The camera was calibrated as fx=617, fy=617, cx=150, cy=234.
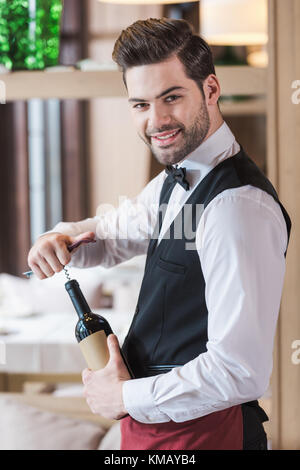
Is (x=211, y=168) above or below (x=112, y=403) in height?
above

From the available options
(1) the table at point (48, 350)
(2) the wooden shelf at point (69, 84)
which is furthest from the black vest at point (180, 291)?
(1) the table at point (48, 350)

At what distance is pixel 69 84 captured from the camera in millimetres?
1309

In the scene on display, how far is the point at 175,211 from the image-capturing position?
1001mm

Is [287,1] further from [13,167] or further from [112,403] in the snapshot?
[13,167]

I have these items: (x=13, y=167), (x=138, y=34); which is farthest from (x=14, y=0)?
(x=13, y=167)

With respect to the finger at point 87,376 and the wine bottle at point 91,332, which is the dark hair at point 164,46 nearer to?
the wine bottle at point 91,332

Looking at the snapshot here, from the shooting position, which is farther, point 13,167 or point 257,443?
point 13,167

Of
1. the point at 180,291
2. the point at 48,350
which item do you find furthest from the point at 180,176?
the point at 48,350

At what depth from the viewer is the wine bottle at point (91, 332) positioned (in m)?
0.98

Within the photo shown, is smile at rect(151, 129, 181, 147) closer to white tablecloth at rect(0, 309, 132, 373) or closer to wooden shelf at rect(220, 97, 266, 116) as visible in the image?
white tablecloth at rect(0, 309, 132, 373)
